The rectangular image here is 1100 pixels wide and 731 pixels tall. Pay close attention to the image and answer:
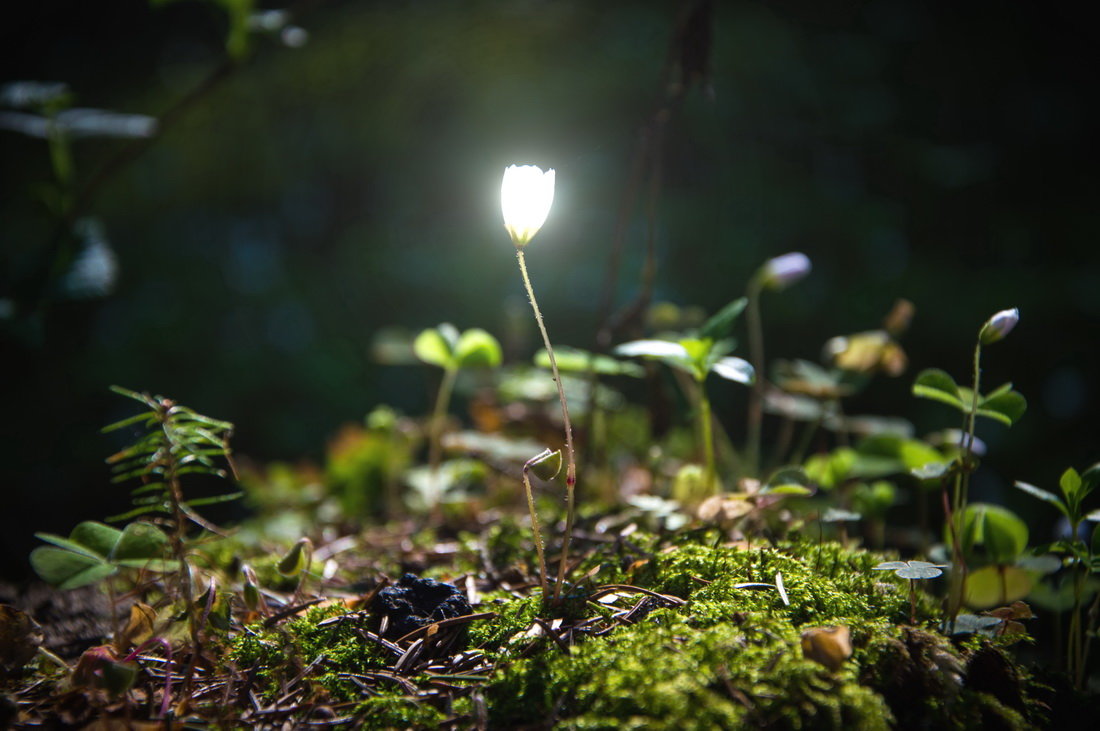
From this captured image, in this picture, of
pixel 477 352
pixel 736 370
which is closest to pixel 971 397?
pixel 736 370

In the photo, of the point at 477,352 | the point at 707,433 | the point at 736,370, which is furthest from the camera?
the point at 477,352

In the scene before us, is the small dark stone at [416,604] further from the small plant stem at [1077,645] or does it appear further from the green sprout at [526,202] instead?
the small plant stem at [1077,645]

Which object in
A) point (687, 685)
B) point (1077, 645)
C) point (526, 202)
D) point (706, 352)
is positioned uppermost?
point (526, 202)

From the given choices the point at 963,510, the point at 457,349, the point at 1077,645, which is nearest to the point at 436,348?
the point at 457,349

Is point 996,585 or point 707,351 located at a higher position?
point 707,351

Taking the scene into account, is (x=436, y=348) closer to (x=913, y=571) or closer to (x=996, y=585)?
(x=913, y=571)

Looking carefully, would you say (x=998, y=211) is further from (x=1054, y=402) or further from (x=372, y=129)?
(x=372, y=129)

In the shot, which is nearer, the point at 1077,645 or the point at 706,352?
the point at 1077,645

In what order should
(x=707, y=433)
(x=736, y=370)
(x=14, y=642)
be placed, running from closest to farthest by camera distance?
(x=14, y=642) < (x=736, y=370) < (x=707, y=433)
